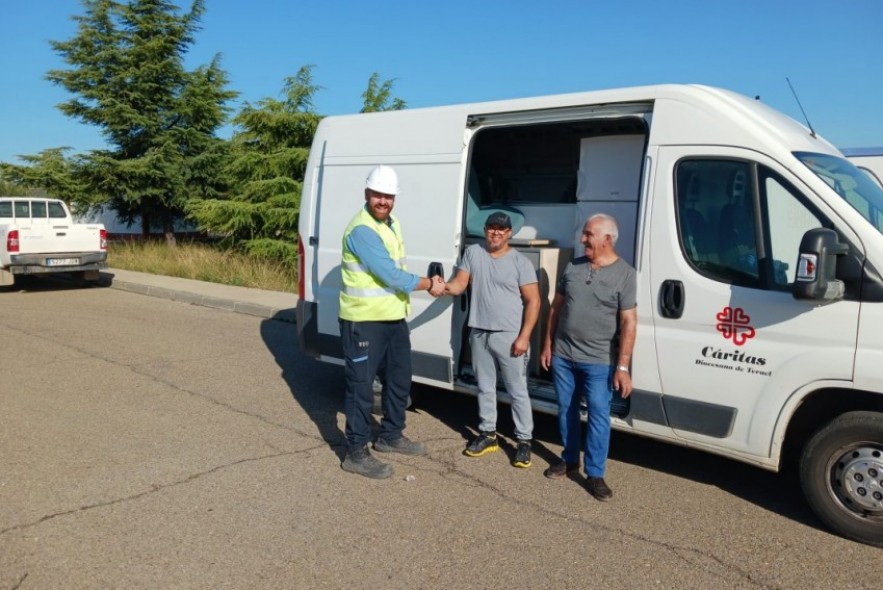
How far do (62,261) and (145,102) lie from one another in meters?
9.27

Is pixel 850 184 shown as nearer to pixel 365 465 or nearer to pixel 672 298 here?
pixel 672 298

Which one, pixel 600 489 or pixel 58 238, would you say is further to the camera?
pixel 58 238

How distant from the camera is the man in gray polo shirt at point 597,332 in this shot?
4.30m

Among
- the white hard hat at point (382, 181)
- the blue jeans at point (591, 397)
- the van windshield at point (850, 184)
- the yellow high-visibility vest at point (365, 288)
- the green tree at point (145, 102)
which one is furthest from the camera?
the green tree at point (145, 102)

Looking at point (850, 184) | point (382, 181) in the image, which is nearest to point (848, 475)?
point (850, 184)

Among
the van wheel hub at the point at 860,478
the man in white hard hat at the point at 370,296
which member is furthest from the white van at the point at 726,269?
the man in white hard hat at the point at 370,296

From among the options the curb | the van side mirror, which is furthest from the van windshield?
the curb

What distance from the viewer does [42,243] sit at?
1420cm

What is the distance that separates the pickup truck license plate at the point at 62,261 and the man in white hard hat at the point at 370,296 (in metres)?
11.7

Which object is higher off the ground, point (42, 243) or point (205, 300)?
point (42, 243)

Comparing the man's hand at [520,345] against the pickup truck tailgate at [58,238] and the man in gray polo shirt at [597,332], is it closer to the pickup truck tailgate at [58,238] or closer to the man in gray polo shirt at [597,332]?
the man in gray polo shirt at [597,332]

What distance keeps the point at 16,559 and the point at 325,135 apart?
3995 mm

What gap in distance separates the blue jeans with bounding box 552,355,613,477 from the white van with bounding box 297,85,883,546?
228 mm

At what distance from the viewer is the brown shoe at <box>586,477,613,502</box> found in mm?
4438
